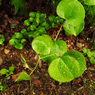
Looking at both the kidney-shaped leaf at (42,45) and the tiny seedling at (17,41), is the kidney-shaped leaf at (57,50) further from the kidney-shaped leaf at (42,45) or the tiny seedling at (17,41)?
the tiny seedling at (17,41)

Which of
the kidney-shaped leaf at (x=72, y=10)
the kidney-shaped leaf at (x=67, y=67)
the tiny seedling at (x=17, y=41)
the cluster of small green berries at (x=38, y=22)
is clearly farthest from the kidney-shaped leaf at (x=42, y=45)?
the tiny seedling at (x=17, y=41)

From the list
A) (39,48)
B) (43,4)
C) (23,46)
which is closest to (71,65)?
(39,48)

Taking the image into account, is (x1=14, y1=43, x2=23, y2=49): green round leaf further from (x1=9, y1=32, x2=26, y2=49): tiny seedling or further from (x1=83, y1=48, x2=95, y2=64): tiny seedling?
(x1=83, y1=48, x2=95, y2=64): tiny seedling

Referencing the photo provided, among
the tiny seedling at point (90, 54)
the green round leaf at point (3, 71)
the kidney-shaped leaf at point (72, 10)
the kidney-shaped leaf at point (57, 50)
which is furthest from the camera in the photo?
the tiny seedling at point (90, 54)

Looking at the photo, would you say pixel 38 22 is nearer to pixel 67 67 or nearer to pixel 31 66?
pixel 31 66

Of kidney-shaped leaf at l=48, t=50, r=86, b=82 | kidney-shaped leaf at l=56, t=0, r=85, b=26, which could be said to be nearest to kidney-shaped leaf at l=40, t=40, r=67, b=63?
kidney-shaped leaf at l=48, t=50, r=86, b=82

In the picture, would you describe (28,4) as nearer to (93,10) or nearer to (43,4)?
(43,4)

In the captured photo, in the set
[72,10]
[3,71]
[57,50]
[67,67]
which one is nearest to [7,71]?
[3,71]
